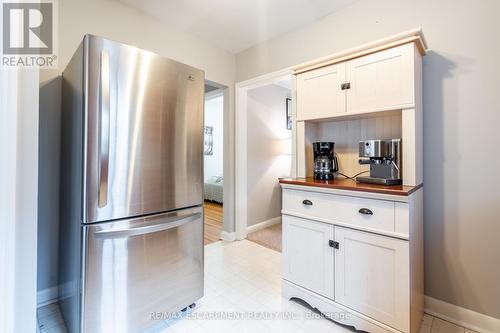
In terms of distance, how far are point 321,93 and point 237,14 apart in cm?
113

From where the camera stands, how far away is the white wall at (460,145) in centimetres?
148

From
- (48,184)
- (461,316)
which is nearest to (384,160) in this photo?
(461,316)

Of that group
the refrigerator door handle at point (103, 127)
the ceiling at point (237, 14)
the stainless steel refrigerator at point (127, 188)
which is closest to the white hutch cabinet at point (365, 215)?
the ceiling at point (237, 14)

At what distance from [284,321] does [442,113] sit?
180 cm

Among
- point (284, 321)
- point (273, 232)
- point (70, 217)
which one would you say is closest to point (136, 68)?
point (70, 217)

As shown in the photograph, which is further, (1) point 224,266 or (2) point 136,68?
(1) point 224,266

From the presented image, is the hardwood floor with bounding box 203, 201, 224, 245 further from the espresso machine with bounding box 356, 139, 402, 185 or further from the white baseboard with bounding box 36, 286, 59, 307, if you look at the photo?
the espresso machine with bounding box 356, 139, 402, 185

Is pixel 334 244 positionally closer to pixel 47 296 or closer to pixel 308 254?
pixel 308 254

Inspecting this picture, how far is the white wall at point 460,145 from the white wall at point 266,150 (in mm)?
1978

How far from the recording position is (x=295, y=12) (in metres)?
2.17

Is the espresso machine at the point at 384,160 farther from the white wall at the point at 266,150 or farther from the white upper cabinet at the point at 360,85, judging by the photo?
the white wall at the point at 266,150

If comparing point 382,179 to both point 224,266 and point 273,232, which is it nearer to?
point 224,266

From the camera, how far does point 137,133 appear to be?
135 cm

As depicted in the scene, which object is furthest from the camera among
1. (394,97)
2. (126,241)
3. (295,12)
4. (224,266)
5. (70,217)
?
(224,266)
